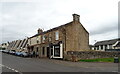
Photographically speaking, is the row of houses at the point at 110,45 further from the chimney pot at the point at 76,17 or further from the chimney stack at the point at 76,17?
the chimney pot at the point at 76,17

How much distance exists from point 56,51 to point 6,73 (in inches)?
883

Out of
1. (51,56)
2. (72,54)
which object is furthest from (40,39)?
(72,54)

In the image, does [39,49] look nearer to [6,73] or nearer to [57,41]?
[57,41]

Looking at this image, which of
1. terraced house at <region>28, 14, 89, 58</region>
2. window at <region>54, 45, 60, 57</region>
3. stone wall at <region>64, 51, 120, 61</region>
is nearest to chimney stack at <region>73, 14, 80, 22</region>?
terraced house at <region>28, 14, 89, 58</region>

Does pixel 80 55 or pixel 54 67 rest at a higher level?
pixel 80 55

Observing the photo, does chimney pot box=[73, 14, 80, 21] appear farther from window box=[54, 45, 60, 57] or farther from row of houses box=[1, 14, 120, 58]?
window box=[54, 45, 60, 57]

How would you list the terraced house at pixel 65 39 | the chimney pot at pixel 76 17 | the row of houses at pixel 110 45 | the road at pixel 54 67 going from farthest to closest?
the row of houses at pixel 110 45 → the chimney pot at pixel 76 17 → the terraced house at pixel 65 39 → the road at pixel 54 67

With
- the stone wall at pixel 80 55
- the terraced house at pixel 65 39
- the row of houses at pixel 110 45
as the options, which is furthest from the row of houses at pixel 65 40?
the row of houses at pixel 110 45

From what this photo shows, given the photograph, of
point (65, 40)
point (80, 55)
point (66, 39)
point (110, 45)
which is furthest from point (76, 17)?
point (110, 45)

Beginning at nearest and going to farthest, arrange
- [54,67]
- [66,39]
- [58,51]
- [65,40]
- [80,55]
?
[54,67] < [80,55] < [65,40] < [66,39] < [58,51]

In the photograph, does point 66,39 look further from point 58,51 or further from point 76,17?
point 76,17

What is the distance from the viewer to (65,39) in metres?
33.5

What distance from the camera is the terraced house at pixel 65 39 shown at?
3362 centimetres

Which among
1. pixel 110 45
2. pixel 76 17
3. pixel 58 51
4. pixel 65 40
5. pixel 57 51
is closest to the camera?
pixel 65 40
